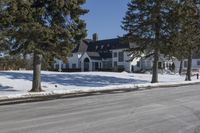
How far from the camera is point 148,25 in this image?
138 ft

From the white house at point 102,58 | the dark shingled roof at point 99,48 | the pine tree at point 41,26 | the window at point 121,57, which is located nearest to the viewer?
the pine tree at point 41,26

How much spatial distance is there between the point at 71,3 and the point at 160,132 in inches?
690

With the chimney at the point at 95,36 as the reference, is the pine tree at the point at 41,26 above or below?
below

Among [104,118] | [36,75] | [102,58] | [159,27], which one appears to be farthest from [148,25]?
[102,58]

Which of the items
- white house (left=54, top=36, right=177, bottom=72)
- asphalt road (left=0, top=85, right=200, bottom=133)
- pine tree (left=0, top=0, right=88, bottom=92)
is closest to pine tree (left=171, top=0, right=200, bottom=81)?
pine tree (left=0, top=0, right=88, bottom=92)

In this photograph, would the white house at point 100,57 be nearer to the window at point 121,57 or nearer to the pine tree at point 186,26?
the window at point 121,57

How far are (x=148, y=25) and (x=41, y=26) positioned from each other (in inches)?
681

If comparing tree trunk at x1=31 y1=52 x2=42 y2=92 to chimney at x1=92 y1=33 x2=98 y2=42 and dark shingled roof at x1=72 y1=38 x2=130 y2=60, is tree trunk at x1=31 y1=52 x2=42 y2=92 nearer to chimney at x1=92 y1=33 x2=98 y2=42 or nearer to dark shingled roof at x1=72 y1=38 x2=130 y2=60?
dark shingled roof at x1=72 y1=38 x2=130 y2=60

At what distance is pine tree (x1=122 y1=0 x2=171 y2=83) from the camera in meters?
41.6

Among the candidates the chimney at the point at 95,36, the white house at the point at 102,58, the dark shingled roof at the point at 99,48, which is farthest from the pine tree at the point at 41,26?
the chimney at the point at 95,36

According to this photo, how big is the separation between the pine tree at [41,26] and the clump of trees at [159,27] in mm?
13604

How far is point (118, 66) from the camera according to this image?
284 ft

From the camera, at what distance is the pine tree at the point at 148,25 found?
4159 centimetres

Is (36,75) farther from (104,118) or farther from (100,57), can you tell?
(100,57)
